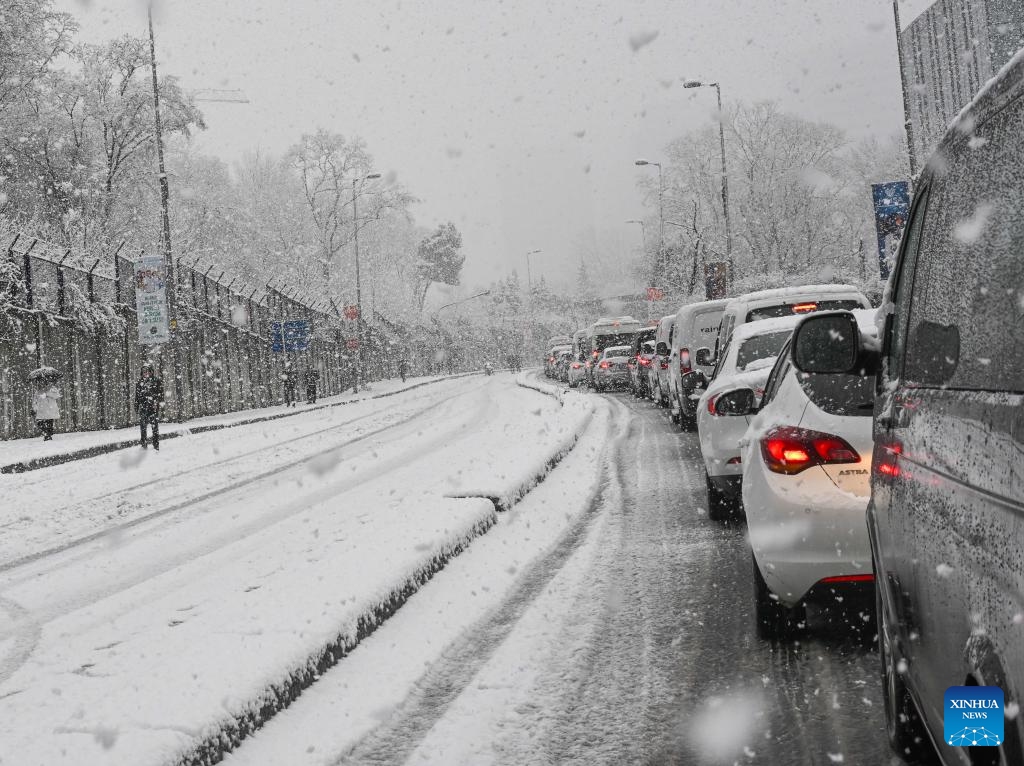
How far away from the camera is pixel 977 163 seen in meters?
2.34

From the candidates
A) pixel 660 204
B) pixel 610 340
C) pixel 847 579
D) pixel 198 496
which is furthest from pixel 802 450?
pixel 660 204

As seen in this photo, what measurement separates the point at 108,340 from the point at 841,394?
2561 cm

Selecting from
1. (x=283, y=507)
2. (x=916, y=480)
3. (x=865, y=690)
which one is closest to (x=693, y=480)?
(x=283, y=507)

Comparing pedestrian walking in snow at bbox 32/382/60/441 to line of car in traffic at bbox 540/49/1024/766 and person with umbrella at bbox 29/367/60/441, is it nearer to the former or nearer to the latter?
person with umbrella at bbox 29/367/60/441

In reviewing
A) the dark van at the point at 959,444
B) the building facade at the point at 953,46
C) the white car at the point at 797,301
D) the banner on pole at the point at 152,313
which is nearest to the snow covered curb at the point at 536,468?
the white car at the point at 797,301

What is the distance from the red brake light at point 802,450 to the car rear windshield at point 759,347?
474cm

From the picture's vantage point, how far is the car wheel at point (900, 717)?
2910 mm

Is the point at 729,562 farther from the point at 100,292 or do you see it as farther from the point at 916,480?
the point at 100,292

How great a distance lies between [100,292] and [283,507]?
1884cm

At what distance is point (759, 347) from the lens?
9.73 m

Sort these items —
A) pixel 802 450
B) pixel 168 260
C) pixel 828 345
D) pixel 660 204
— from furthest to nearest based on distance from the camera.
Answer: pixel 660 204 → pixel 168 260 → pixel 802 450 → pixel 828 345

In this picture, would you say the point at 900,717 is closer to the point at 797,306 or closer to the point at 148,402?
the point at 797,306

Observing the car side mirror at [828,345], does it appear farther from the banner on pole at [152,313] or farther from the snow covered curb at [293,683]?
the banner on pole at [152,313]

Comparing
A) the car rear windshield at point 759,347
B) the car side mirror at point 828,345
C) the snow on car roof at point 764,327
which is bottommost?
the car side mirror at point 828,345
